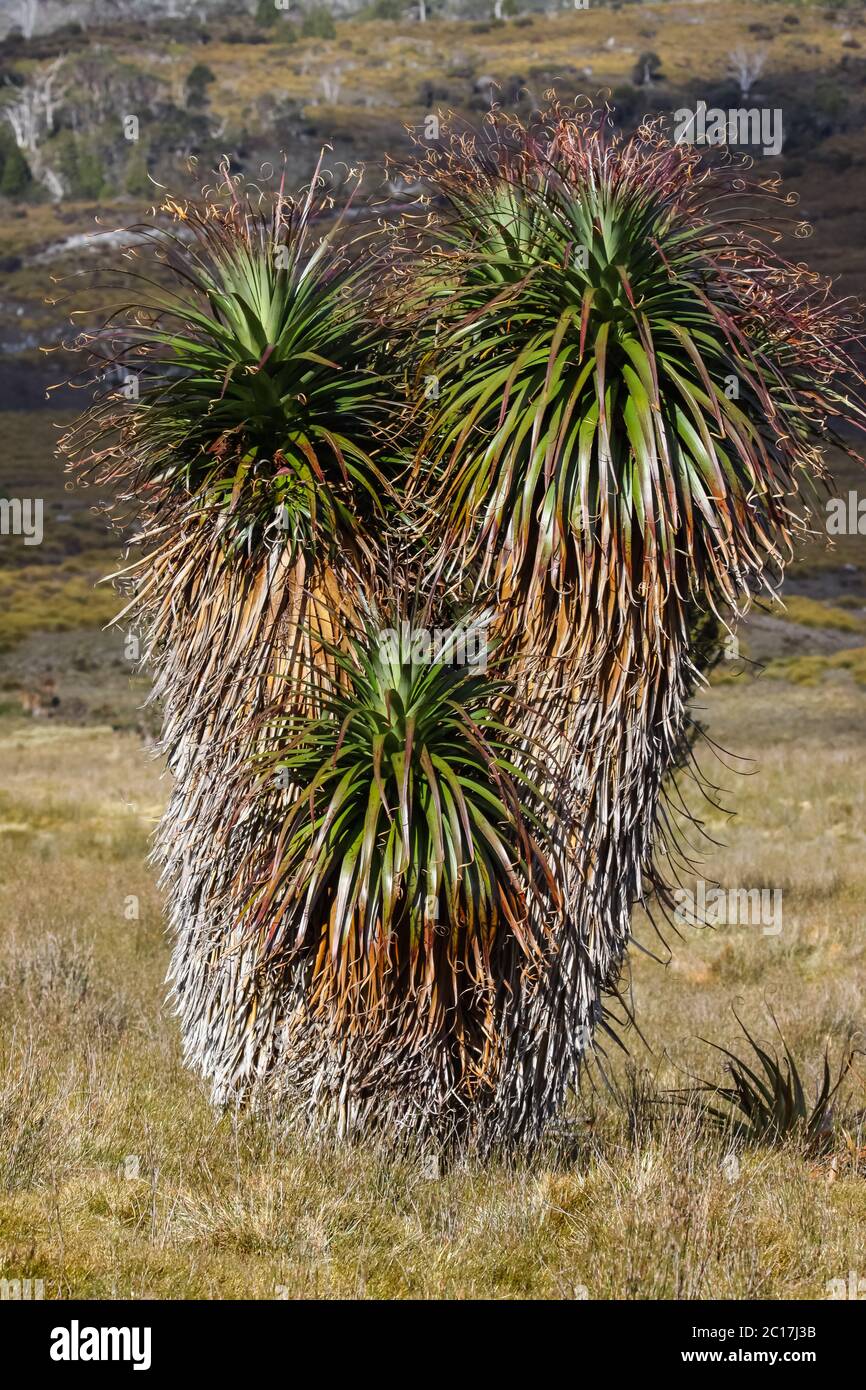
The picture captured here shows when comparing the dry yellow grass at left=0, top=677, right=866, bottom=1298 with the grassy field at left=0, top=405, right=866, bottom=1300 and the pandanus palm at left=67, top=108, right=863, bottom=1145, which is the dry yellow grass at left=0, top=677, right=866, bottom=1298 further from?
the pandanus palm at left=67, top=108, right=863, bottom=1145

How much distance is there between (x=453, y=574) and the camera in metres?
6.91

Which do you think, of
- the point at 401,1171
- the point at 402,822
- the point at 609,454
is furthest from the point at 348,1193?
the point at 609,454

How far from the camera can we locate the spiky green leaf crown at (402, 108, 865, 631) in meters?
6.29

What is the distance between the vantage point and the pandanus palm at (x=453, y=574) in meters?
6.27

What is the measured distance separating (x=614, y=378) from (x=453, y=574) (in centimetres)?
114

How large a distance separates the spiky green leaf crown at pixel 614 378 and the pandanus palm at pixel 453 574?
0.9 inches

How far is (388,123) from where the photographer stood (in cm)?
12706

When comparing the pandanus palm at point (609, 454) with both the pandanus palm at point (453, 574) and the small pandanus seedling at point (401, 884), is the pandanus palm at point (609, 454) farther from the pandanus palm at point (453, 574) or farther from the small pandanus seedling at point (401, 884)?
the small pandanus seedling at point (401, 884)

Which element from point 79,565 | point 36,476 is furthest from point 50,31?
point 79,565

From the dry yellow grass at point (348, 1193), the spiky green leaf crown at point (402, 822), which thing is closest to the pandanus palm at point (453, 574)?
the spiky green leaf crown at point (402, 822)

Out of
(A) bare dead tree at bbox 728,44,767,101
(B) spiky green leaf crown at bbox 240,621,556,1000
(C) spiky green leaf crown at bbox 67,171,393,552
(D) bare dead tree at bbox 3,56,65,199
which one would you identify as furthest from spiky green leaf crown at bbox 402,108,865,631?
(D) bare dead tree at bbox 3,56,65,199

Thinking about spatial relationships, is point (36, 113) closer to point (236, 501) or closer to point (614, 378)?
point (236, 501)

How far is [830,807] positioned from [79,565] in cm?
4512

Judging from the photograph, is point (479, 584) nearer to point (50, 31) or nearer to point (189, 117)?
point (189, 117)
